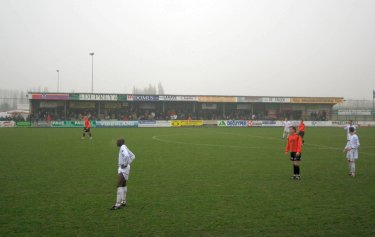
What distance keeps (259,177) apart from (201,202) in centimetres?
408

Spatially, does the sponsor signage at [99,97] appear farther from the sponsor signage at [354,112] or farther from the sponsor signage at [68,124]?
the sponsor signage at [354,112]

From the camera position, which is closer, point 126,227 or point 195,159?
point 126,227

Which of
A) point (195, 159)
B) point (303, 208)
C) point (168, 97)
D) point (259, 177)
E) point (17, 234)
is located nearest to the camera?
point (17, 234)

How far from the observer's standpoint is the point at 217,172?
13.2 metres

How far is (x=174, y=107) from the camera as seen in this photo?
194ft

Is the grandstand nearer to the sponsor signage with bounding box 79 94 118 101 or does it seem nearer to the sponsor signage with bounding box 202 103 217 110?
the sponsor signage with bounding box 202 103 217 110

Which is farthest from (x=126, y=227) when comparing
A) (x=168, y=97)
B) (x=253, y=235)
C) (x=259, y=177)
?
(x=168, y=97)

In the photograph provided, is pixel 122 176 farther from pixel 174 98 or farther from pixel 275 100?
pixel 275 100

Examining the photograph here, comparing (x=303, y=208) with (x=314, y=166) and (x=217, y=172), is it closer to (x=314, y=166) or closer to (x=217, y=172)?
(x=217, y=172)

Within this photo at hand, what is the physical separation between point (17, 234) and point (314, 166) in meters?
12.3

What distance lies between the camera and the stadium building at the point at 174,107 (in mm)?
53781

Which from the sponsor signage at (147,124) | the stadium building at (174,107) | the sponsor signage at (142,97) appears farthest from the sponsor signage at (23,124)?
the sponsor signage at (147,124)

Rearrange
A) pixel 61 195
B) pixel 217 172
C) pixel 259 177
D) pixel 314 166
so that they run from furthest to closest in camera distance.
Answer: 1. pixel 314 166
2. pixel 217 172
3. pixel 259 177
4. pixel 61 195

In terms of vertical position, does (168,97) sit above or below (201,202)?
above
